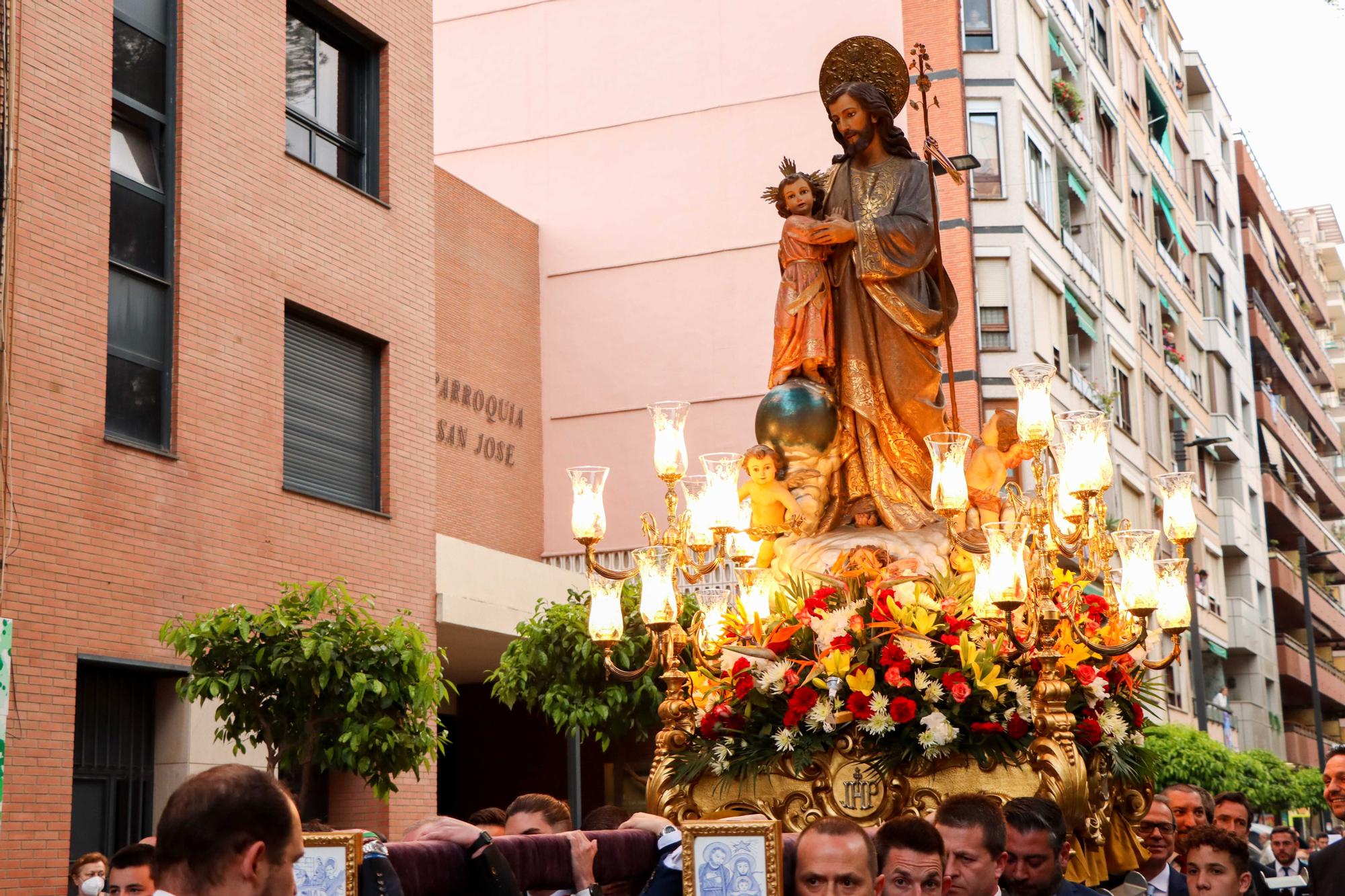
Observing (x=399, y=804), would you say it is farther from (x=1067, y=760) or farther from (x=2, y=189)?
(x=1067, y=760)

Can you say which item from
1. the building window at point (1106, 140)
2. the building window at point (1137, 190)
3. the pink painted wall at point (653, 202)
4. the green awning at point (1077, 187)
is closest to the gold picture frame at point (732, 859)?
the pink painted wall at point (653, 202)

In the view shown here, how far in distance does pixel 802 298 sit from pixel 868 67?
1.74 meters

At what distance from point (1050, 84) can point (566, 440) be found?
1147 cm

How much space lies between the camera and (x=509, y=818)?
6668mm

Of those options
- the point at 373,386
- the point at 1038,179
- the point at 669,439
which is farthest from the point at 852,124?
the point at 1038,179

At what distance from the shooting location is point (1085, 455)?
30.4 ft

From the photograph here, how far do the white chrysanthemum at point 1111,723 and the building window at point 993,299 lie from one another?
2129 cm

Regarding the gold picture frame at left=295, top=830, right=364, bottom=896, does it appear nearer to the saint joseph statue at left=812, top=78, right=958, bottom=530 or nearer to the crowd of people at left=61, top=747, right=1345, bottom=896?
the crowd of people at left=61, top=747, right=1345, bottom=896

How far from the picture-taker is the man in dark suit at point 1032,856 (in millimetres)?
6344

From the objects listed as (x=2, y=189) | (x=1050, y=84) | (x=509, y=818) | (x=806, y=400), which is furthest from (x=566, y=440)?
(x=509, y=818)

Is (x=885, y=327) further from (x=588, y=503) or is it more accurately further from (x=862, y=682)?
(x=862, y=682)

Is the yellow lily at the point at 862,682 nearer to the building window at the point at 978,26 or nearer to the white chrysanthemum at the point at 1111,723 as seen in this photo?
the white chrysanthemum at the point at 1111,723

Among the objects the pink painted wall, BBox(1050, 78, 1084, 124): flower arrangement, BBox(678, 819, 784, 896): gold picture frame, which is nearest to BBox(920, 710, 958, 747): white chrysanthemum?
BBox(678, 819, 784, 896): gold picture frame

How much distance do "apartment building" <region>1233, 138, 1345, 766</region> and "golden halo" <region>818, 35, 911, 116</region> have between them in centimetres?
3884
